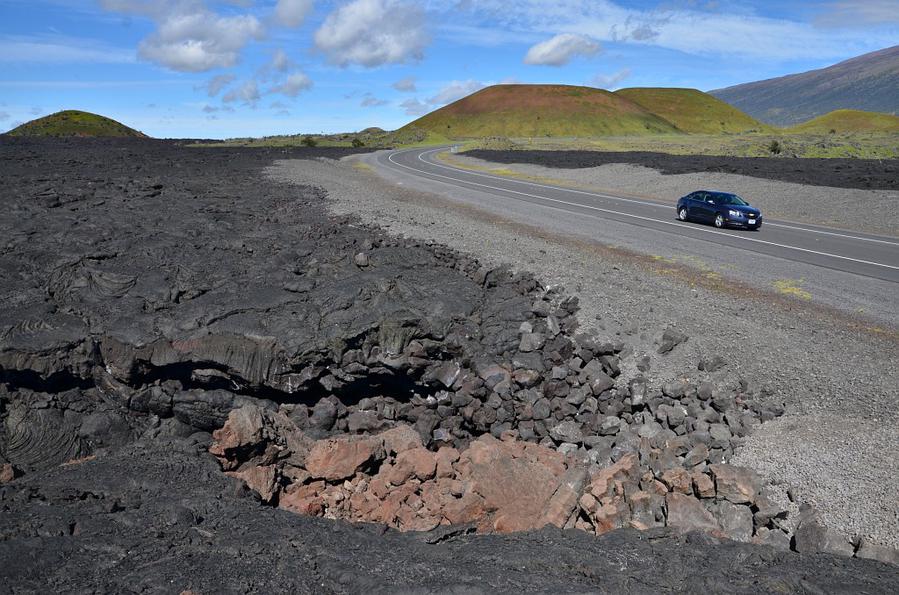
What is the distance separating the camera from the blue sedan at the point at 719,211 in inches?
875

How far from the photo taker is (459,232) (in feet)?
62.5

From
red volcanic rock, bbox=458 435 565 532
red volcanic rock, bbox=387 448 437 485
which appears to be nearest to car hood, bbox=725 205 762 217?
red volcanic rock, bbox=458 435 565 532

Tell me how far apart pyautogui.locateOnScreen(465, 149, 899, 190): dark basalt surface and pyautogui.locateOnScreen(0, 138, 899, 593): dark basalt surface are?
27.6 m

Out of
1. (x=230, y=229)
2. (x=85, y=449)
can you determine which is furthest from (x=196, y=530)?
(x=230, y=229)

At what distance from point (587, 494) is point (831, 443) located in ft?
11.4

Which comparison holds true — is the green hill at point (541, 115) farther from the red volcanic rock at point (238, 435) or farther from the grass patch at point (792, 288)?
the red volcanic rock at point (238, 435)

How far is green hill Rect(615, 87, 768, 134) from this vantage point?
449ft

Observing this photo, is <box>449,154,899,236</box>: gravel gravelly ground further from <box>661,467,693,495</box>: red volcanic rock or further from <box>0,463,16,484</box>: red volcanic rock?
<box>0,463,16,484</box>: red volcanic rock

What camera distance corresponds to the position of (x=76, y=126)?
8419cm

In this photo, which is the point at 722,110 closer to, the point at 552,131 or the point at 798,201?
the point at 552,131

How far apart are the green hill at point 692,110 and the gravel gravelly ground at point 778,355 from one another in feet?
430

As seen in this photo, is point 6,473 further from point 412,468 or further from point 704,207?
point 704,207

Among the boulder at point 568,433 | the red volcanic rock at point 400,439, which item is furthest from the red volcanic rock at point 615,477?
the red volcanic rock at point 400,439

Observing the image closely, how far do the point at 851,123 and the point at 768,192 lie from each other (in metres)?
105
